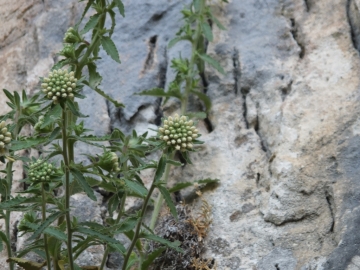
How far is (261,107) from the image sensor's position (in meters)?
3.40

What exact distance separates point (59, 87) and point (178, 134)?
0.49m

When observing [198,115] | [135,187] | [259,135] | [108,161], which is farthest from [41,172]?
[259,135]

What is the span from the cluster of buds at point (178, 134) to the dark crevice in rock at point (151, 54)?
161 centimetres

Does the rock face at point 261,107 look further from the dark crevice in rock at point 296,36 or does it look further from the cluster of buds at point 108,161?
the cluster of buds at point 108,161

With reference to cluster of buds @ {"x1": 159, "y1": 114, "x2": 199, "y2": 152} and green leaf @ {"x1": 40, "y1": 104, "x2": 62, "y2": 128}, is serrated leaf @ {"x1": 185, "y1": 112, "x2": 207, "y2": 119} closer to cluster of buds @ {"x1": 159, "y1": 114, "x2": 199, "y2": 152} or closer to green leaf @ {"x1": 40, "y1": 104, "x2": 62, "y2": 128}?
cluster of buds @ {"x1": 159, "y1": 114, "x2": 199, "y2": 152}

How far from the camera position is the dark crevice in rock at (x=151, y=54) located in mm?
3818

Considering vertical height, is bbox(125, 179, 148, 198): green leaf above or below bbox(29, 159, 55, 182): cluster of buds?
below

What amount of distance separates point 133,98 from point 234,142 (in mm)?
754

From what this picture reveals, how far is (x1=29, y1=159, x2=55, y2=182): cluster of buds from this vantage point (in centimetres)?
221

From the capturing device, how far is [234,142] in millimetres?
3348

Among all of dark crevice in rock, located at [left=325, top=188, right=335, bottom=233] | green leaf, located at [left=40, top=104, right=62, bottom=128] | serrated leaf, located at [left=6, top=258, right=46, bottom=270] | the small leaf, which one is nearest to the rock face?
dark crevice in rock, located at [left=325, top=188, right=335, bottom=233]

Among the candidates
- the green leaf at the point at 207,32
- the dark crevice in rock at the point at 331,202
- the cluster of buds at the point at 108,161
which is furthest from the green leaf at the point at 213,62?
the cluster of buds at the point at 108,161

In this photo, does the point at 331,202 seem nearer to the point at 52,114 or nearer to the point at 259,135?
the point at 259,135

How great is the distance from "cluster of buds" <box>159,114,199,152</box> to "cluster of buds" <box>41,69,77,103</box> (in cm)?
39
